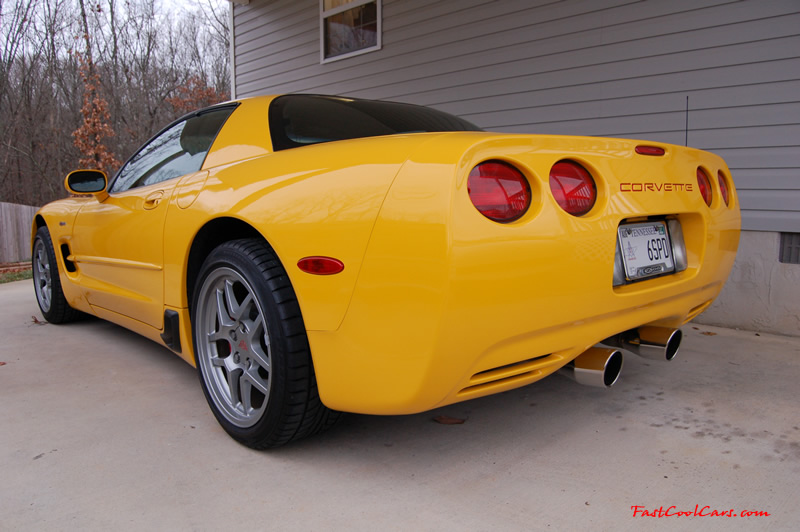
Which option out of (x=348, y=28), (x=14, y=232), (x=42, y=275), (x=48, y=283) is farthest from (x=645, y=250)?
(x=14, y=232)

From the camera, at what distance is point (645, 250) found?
203 centimetres

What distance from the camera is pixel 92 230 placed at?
10.9 ft

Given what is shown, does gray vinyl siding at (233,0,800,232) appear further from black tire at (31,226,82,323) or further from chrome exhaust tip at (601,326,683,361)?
black tire at (31,226,82,323)

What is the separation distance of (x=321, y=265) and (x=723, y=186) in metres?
1.92

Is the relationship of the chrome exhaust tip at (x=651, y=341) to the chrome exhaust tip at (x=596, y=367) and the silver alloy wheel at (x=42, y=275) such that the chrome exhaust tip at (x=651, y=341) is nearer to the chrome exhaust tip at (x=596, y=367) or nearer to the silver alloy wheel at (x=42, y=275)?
the chrome exhaust tip at (x=596, y=367)

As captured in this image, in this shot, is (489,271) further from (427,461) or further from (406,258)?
(427,461)

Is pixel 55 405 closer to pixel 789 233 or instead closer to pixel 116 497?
pixel 116 497

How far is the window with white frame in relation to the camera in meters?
6.64

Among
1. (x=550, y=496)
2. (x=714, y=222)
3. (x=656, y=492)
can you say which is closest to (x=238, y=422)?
(x=550, y=496)

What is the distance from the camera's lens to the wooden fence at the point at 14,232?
10898 millimetres

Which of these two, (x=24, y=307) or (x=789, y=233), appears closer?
(x=789, y=233)

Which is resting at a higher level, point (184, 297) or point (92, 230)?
point (92, 230)

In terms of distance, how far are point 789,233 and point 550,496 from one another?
3.21 meters

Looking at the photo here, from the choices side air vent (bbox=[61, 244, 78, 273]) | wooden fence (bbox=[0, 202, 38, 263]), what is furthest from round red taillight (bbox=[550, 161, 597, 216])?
wooden fence (bbox=[0, 202, 38, 263])
